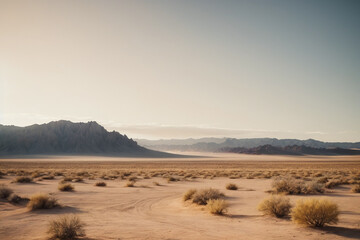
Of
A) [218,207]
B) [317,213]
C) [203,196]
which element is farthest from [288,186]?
[317,213]

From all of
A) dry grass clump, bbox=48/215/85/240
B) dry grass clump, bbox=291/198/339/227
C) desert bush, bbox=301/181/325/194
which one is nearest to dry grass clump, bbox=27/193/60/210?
dry grass clump, bbox=48/215/85/240

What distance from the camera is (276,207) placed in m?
10.3

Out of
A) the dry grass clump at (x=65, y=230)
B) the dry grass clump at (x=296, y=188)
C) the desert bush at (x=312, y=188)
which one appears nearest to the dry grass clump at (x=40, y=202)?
Answer: the dry grass clump at (x=65, y=230)

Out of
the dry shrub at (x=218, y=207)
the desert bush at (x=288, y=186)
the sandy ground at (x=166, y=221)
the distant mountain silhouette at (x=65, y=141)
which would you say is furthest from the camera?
the distant mountain silhouette at (x=65, y=141)

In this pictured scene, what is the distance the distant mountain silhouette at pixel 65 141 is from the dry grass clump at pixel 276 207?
124099 mm

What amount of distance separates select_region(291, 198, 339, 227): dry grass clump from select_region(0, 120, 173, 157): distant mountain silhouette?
414 feet

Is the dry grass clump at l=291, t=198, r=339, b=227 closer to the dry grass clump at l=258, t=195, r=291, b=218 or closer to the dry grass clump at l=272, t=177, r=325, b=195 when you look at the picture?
the dry grass clump at l=258, t=195, r=291, b=218

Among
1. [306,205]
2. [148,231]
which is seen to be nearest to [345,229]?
[306,205]

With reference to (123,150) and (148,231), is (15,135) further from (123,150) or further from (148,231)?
(148,231)

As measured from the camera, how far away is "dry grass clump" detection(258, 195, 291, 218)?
10.2 m

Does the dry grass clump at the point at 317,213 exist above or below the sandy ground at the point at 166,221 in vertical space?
above

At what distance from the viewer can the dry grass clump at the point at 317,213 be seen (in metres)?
8.52

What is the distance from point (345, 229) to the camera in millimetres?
8445

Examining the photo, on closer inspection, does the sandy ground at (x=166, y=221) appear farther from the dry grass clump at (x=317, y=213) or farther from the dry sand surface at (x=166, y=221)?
the dry grass clump at (x=317, y=213)
